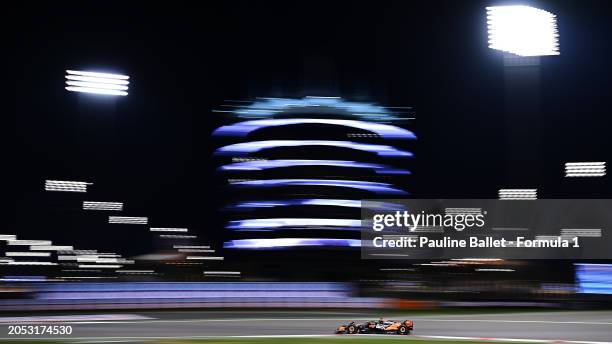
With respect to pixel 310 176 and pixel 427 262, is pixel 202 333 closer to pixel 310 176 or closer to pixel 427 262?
pixel 310 176

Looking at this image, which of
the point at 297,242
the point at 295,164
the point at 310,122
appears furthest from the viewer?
the point at 310,122

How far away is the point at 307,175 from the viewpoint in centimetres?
5391

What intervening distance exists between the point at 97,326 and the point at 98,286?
12.6 metres

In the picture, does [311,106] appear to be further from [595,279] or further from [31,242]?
[31,242]

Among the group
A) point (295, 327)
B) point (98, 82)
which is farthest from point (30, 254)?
point (295, 327)

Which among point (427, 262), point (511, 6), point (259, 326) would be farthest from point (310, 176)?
point (259, 326)

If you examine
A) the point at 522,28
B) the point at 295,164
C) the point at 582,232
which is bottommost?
the point at 582,232

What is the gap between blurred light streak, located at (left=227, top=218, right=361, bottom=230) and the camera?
5331cm

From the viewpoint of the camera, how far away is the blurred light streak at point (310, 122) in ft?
183

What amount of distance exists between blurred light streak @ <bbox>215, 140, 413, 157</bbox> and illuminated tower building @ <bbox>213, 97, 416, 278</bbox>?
8 cm

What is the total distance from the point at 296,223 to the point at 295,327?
2813 cm

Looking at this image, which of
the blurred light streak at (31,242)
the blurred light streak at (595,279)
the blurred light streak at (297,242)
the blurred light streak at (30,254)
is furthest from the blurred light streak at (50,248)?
the blurred light streak at (595,279)

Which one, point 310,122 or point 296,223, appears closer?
point 296,223

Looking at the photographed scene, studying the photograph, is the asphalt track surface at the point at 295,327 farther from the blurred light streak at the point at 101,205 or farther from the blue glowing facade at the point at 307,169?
the blurred light streak at the point at 101,205
